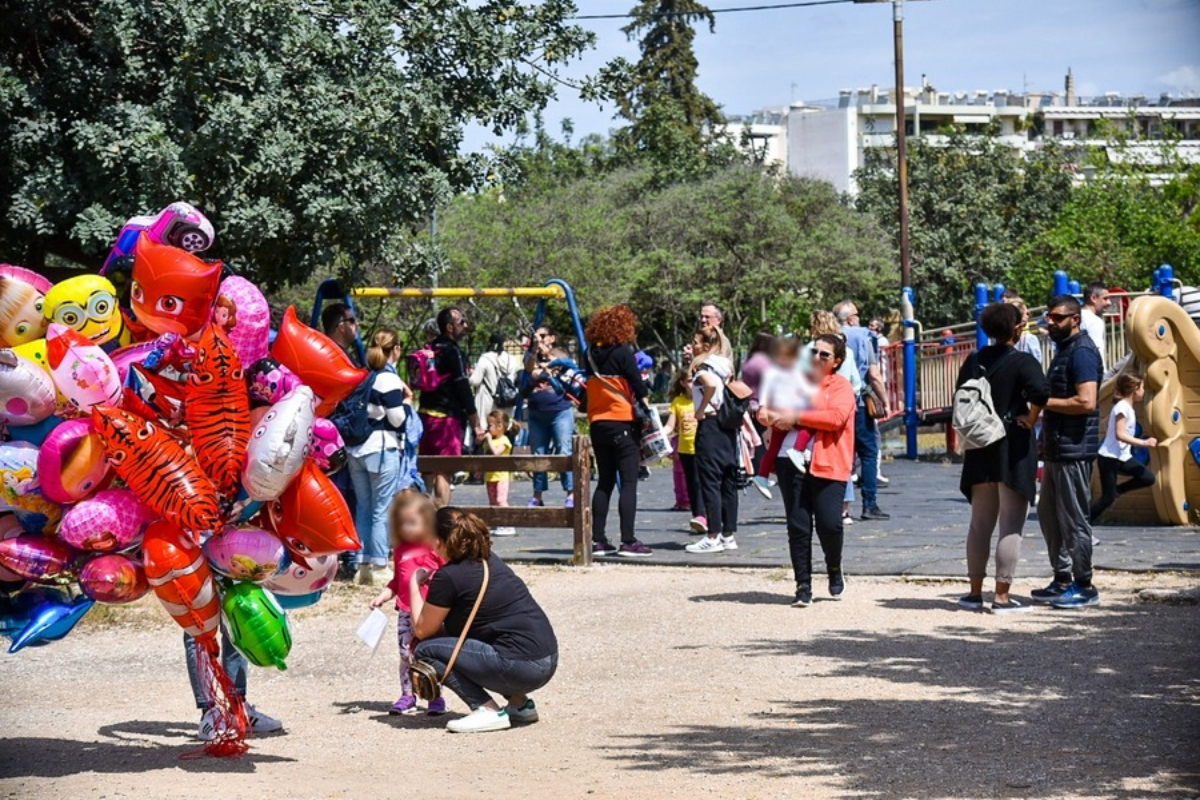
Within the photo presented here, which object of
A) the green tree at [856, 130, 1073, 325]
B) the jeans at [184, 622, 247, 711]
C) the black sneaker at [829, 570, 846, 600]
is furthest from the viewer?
the green tree at [856, 130, 1073, 325]

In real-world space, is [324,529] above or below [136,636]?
above

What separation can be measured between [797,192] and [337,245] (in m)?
34.8

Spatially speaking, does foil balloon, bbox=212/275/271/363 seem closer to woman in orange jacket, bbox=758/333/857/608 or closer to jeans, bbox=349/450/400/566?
woman in orange jacket, bbox=758/333/857/608

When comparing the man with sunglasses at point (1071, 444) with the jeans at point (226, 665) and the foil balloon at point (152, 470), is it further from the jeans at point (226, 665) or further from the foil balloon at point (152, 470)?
the foil balloon at point (152, 470)

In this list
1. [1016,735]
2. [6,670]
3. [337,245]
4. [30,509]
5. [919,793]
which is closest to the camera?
[919,793]

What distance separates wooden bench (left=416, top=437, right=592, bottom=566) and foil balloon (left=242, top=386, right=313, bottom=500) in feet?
20.0

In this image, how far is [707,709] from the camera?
301 inches

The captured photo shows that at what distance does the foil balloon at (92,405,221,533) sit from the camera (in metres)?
6.23

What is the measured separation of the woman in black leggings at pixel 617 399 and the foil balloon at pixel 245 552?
640 cm

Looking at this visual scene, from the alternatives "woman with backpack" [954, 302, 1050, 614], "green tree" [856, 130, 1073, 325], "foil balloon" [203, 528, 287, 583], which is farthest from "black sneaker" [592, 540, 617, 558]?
"green tree" [856, 130, 1073, 325]

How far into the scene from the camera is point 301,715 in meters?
7.88

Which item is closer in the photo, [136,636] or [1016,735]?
[1016,735]

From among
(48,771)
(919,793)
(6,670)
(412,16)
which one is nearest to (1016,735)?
(919,793)

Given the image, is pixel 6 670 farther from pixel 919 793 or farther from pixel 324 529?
pixel 919 793
